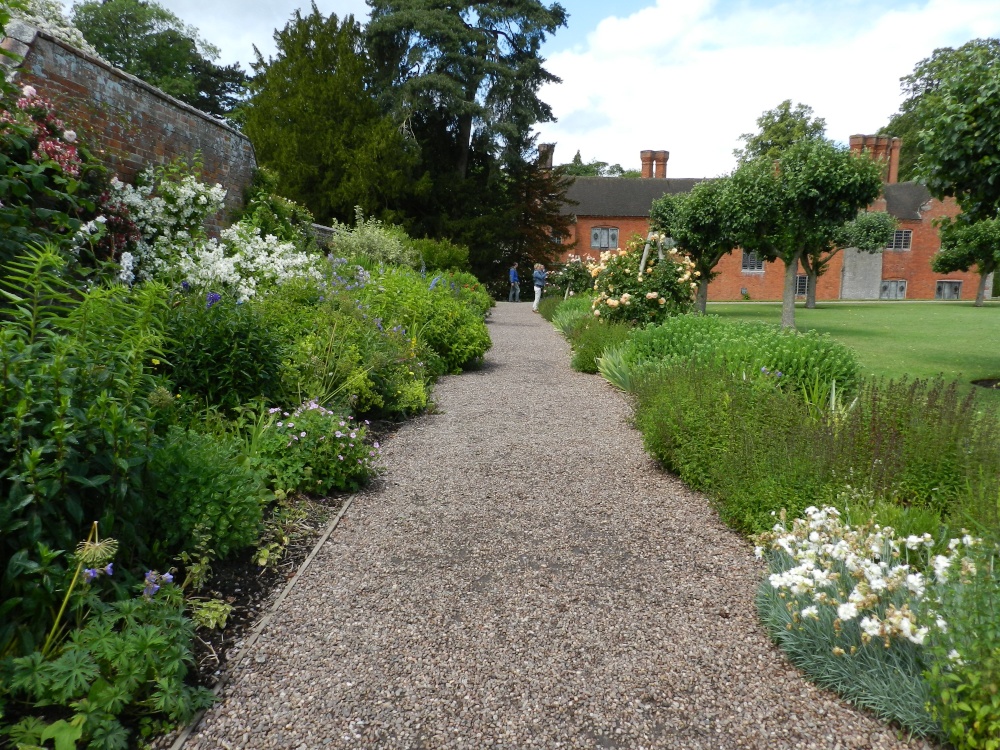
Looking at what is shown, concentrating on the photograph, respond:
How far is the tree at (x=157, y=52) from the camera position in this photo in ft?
123

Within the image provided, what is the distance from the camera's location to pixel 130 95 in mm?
6914

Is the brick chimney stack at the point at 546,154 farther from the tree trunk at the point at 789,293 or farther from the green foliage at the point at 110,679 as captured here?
the green foliage at the point at 110,679

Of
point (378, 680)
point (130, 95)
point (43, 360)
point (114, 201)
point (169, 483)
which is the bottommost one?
point (378, 680)

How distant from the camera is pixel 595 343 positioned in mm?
10047

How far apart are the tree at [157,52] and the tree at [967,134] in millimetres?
37066

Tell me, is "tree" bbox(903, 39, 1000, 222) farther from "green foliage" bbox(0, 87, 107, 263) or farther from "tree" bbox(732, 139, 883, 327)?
"green foliage" bbox(0, 87, 107, 263)

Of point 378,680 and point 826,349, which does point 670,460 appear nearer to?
point 826,349

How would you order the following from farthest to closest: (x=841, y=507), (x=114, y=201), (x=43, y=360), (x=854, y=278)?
1. (x=854, y=278)
2. (x=114, y=201)
3. (x=841, y=507)
4. (x=43, y=360)

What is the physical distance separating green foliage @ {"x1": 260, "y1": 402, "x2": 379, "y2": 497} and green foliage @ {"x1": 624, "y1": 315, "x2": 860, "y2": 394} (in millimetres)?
3200

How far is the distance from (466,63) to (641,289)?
1977cm

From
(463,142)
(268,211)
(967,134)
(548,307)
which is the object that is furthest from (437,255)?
(967,134)

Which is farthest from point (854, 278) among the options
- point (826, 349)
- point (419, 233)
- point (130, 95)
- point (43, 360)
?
point (43, 360)

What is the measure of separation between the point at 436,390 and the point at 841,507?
5.43 m

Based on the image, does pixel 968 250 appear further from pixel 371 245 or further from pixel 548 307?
pixel 371 245
